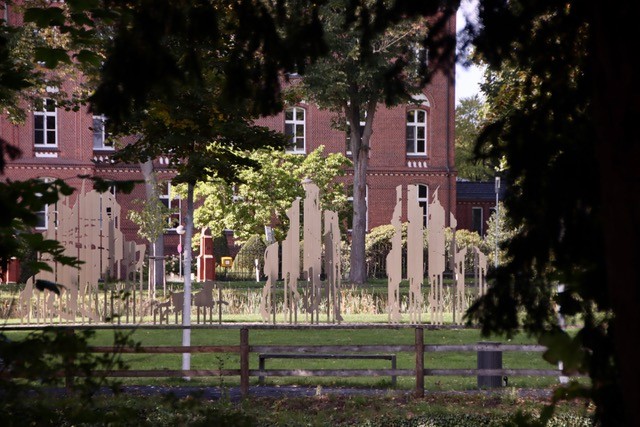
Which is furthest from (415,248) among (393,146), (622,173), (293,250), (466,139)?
(466,139)

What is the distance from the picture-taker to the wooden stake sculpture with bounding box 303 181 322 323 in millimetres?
16219

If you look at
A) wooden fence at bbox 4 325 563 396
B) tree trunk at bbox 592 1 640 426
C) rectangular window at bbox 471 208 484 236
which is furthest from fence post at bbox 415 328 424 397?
rectangular window at bbox 471 208 484 236

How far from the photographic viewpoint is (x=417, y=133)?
4612 centimetres

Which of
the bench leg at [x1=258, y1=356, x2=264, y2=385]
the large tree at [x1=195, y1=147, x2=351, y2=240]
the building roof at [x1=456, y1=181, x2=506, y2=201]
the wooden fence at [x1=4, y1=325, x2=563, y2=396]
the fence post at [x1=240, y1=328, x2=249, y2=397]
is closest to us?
the wooden fence at [x1=4, y1=325, x2=563, y2=396]

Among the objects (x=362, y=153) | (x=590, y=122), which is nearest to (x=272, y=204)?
(x=362, y=153)

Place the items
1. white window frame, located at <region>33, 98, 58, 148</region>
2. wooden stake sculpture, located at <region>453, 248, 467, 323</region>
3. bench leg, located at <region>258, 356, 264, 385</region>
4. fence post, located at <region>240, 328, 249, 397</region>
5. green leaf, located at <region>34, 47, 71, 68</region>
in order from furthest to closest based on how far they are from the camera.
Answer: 1. white window frame, located at <region>33, 98, 58, 148</region>
2. wooden stake sculpture, located at <region>453, 248, 467, 323</region>
3. bench leg, located at <region>258, 356, 264, 385</region>
4. fence post, located at <region>240, 328, 249, 397</region>
5. green leaf, located at <region>34, 47, 71, 68</region>

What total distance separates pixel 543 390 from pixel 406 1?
35.9 feet

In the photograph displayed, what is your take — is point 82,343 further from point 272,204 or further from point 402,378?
point 272,204

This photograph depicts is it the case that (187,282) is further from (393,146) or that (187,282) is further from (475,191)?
(475,191)

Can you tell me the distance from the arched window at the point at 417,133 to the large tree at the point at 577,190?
1655 inches

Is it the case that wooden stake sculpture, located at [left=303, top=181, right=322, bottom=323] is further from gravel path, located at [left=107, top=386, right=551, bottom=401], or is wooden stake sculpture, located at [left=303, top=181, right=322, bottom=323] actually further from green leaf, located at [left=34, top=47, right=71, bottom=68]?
green leaf, located at [left=34, top=47, right=71, bottom=68]

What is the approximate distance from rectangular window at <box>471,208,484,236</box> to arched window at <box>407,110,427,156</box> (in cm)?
806

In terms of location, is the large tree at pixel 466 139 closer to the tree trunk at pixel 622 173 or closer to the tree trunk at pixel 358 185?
the tree trunk at pixel 358 185

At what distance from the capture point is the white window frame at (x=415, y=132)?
151ft
